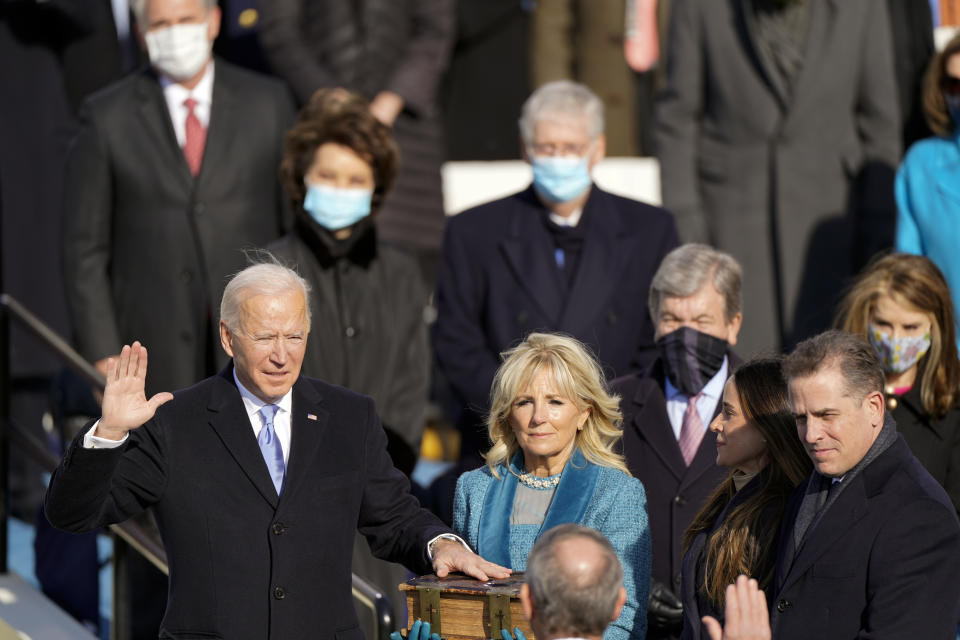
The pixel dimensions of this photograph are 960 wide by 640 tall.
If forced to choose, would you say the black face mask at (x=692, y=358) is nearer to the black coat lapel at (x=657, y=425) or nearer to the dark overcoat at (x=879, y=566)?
the black coat lapel at (x=657, y=425)

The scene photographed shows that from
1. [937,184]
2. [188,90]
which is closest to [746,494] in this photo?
[937,184]

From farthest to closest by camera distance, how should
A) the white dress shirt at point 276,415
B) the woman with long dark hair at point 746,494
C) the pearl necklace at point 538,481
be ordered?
the pearl necklace at point 538,481, the white dress shirt at point 276,415, the woman with long dark hair at point 746,494

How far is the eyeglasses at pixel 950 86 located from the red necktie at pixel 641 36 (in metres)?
2.46

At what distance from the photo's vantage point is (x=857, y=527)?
3777 millimetres

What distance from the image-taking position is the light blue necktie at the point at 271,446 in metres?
4.24

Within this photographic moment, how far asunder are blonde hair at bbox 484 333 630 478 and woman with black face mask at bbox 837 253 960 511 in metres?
1.12

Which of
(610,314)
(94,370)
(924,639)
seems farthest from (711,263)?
(94,370)

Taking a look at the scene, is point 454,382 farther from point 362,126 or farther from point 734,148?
point 734,148

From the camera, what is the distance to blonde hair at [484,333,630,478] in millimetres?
4457

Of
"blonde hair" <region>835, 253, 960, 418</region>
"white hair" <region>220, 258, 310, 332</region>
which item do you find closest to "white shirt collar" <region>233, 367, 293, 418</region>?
"white hair" <region>220, 258, 310, 332</region>

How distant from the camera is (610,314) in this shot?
5.99 metres

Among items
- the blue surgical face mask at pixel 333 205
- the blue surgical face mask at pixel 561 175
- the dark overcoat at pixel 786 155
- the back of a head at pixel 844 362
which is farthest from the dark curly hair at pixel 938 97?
the back of a head at pixel 844 362

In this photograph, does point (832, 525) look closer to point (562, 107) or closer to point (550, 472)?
point (550, 472)

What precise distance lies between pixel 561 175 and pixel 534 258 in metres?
0.35
